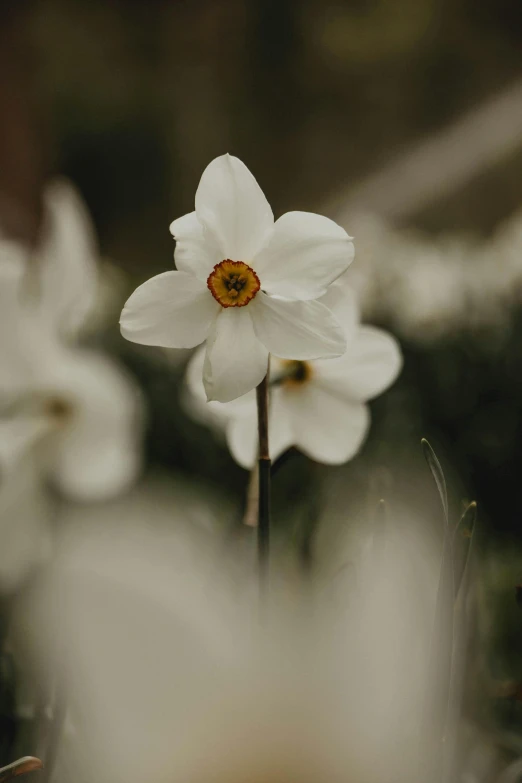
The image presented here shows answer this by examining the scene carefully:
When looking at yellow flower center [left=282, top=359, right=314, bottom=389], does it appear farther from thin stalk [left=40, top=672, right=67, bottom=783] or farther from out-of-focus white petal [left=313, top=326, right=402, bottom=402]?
thin stalk [left=40, top=672, right=67, bottom=783]

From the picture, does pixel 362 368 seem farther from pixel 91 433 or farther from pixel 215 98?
pixel 215 98

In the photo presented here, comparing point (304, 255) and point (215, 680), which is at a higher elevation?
point (304, 255)

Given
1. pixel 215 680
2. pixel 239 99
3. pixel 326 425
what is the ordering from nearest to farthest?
pixel 215 680
pixel 326 425
pixel 239 99

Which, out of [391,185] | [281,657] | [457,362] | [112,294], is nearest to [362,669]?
Result: [281,657]

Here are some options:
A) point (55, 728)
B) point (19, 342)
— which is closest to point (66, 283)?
point (19, 342)

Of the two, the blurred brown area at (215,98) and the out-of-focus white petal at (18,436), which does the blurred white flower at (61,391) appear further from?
the blurred brown area at (215,98)

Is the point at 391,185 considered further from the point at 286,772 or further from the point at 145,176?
the point at 286,772
